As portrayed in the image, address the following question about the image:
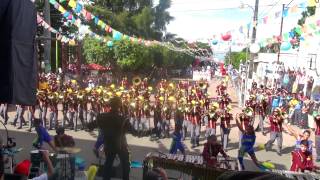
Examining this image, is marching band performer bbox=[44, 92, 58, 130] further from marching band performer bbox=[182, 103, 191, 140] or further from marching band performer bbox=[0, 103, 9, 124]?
marching band performer bbox=[182, 103, 191, 140]

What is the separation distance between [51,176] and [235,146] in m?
10.6

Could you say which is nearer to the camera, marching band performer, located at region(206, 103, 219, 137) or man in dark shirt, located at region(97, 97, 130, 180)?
man in dark shirt, located at region(97, 97, 130, 180)

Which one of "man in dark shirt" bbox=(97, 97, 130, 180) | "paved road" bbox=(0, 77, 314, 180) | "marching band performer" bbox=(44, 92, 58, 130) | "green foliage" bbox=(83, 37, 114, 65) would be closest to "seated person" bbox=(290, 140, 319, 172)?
"paved road" bbox=(0, 77, 314, 180)

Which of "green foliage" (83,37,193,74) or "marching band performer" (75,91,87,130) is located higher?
"green foliage" (83,37,193,74)

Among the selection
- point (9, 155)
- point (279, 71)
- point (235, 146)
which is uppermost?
point (279, 71)

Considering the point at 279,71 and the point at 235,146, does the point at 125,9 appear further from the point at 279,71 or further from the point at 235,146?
the point at 235,146

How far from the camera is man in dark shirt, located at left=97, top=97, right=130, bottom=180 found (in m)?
7.75

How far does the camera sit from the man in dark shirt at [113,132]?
7.75 m

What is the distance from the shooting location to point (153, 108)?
17203 mm

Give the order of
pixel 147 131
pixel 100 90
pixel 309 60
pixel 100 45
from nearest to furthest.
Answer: pixel 147 131 → pixel 100 90 → pixel 309 60 → pixel 100 45

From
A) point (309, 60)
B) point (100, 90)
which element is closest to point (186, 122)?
point (100, 90)

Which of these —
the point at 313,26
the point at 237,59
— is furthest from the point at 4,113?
the point at 237,59

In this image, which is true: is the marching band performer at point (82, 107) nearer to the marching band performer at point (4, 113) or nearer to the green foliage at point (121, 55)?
the marching band performer at point (4, 113)

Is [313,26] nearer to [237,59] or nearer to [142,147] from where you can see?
[142,147]
